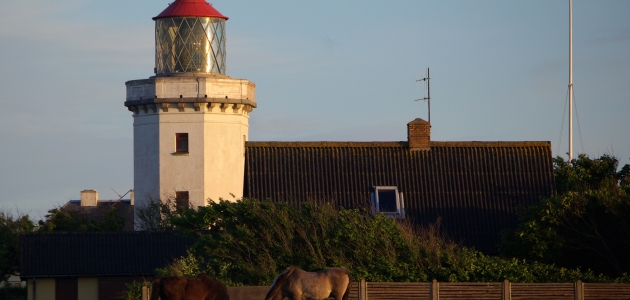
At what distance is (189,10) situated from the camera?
1566 inches

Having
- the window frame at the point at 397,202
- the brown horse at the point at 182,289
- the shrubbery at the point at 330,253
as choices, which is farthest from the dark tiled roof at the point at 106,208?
the brown horse at the point at 182,289

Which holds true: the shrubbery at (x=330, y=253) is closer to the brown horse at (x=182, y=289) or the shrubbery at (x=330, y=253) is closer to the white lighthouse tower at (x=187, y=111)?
the brown horse at (x=182, y=289)

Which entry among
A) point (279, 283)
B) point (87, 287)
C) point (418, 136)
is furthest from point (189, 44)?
point (279, 283)

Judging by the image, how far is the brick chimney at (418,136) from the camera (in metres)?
34.7

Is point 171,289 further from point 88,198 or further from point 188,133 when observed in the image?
point 88,198

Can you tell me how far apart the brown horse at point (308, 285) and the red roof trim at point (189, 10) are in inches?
870

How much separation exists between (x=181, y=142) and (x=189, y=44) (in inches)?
148

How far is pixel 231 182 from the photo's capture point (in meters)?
40.7

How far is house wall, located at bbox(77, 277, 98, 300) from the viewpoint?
32875mm

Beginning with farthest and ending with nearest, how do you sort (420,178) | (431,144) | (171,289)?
(431,144) → (420,178) → (171,289)

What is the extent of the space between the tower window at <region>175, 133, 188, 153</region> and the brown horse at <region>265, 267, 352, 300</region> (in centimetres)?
2166

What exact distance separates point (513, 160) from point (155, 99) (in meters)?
13.7

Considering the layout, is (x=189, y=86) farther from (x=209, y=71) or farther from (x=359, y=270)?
(x=359, y=270)

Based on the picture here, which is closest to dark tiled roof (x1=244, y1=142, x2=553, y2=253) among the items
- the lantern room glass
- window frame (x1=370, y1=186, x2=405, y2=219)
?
window frame (x1=370, y1=186, x2=405, y2=219)
